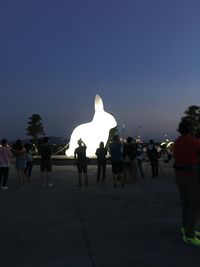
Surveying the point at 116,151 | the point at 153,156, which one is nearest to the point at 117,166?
the point at 116,151

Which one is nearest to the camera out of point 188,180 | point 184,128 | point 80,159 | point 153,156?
point 188,180

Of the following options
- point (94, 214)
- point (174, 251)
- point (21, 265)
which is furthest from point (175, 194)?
point (21, 265)

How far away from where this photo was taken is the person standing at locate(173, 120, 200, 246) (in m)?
6.83

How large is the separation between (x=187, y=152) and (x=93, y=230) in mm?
2155

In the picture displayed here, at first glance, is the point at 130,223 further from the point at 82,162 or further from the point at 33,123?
the point at 33,123

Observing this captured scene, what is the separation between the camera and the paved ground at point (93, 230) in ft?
20.1

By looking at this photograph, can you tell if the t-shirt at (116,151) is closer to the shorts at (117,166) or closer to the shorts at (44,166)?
the shorts at (117,166)

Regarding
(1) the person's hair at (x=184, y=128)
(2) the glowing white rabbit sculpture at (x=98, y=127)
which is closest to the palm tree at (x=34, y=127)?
(2) the glowing white rabbit sculpture at (x=98, y=127)

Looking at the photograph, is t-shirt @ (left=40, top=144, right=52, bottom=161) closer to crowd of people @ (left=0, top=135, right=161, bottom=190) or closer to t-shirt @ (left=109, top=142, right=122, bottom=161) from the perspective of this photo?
crowd of people @ (left=0, top=135, right=161, bottom=190)

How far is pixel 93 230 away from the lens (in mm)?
7961

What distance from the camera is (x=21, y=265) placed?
5902mm

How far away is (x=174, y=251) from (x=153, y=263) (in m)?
0.68

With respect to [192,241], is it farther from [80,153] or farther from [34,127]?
[34,127]

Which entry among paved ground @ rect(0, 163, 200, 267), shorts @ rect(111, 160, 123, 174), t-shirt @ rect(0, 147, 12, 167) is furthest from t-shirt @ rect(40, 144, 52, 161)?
shorts @ rect(111, 160, 123, 174)
